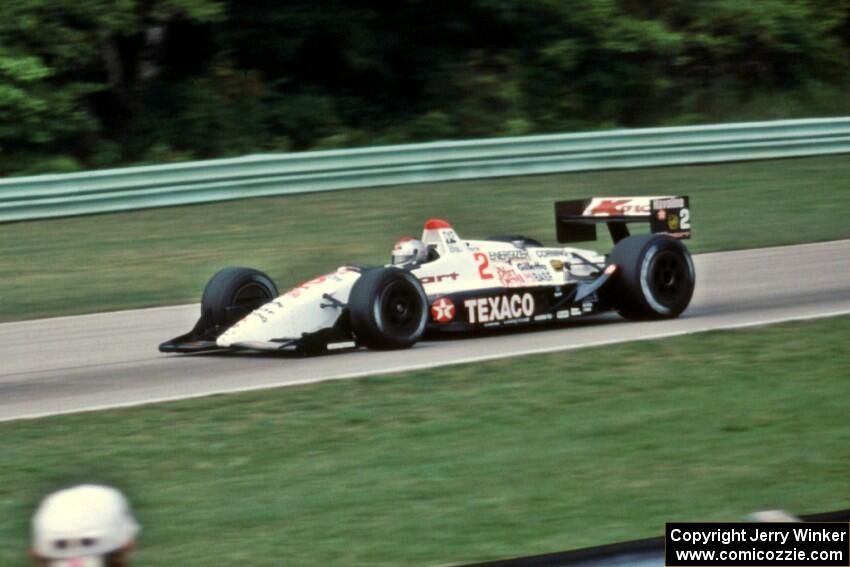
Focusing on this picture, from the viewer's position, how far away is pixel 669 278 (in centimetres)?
1113

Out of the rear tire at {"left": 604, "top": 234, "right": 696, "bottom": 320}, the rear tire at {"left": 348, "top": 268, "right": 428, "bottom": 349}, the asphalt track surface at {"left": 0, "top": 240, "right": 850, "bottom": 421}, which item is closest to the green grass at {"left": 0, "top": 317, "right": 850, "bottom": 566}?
the asphalt track surface at {"left": 0, "top": 240, "right": 850, "bottom": 421}

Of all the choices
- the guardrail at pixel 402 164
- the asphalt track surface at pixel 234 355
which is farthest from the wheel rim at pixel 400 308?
the guardrail at pixel 402 164

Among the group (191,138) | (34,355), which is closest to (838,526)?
(34,355)

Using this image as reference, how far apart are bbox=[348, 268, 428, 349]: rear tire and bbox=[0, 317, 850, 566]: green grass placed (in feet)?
2.41

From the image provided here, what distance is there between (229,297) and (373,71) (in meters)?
14.7

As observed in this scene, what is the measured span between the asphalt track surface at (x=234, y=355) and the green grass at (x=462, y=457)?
521mm

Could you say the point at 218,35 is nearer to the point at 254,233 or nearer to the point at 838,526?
the point at 254,233

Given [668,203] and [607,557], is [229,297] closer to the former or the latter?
[668,203]

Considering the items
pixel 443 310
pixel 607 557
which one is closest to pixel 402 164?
→ pixel 443 310

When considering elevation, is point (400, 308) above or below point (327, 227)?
below

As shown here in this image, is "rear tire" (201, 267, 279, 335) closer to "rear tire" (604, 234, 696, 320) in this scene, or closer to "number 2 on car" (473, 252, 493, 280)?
"number 2 on car" (473, 252, 493, 280)

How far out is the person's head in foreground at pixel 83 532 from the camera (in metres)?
2.49

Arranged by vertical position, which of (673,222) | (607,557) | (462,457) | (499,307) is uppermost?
(673,222)

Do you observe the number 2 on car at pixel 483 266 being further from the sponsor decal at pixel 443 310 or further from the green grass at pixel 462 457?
the green grass at pixel 462 457
